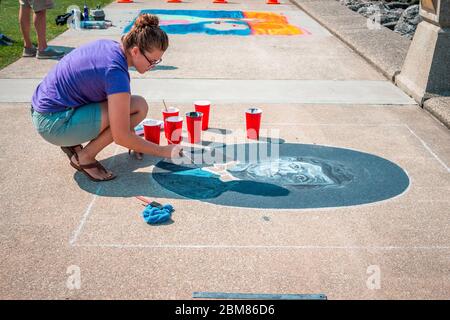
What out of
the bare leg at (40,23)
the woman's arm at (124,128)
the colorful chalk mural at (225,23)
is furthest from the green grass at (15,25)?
the woman's arm at (124,128)

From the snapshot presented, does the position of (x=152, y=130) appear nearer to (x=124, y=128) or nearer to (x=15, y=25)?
(x=124, y=128)

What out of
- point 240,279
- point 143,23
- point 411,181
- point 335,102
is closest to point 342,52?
point 335,102

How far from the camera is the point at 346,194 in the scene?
389 centimetres

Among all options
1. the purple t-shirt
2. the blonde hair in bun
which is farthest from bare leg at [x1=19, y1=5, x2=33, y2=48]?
the blonde hair in bun

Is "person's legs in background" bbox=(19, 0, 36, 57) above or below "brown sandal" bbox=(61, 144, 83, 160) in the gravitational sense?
above

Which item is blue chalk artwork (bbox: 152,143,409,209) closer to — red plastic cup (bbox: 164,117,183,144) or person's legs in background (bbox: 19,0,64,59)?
red plastic cup (bbox: 164,117,183,144)

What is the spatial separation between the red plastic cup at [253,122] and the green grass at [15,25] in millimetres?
4005

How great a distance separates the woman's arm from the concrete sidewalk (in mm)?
331

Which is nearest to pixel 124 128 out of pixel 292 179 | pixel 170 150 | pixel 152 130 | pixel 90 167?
pixel 170 150

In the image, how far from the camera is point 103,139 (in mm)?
3938

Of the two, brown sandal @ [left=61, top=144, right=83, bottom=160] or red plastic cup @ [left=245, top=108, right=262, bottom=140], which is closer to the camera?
brown sandal @ [left=61, top=144, right=83, bottom=160]

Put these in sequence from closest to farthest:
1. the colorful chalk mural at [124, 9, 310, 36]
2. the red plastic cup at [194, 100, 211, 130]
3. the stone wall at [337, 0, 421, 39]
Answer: the red plastic cup at [194, 100, 211, 130]
the colorful chalk mural at [124, 9, 310, 36]
the stone wall at [337, 0, 421, 39]

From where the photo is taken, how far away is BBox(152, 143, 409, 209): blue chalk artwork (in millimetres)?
3803

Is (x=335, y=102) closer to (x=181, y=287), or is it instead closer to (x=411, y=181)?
(x=411, y=181)
